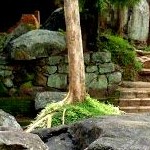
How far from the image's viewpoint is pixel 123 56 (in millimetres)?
12211

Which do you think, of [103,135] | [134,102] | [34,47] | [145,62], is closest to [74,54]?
[34,47]

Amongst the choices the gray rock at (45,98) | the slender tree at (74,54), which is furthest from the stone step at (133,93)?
the slender tree at (74,54)

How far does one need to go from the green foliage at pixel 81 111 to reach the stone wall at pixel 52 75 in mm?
2594

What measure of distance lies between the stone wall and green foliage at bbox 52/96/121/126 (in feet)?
8.51

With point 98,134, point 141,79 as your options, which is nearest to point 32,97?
point 141,79

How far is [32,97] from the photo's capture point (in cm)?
1034

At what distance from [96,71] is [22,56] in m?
1.66

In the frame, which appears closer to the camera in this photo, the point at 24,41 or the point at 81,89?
the point at 81,89

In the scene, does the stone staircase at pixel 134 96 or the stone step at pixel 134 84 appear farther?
the stone step at pixel 134 84

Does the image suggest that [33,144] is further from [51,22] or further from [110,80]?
[51,22]

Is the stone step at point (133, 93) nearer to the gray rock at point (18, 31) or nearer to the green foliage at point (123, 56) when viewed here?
the green foliage at point (123, 56)

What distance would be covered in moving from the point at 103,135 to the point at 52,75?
7568mm

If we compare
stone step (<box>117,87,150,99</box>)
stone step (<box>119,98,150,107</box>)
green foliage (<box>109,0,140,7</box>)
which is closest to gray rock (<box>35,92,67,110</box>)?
stone step (<box>119,98,150,107</box>)

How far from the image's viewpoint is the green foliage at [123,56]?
12.1 metres
